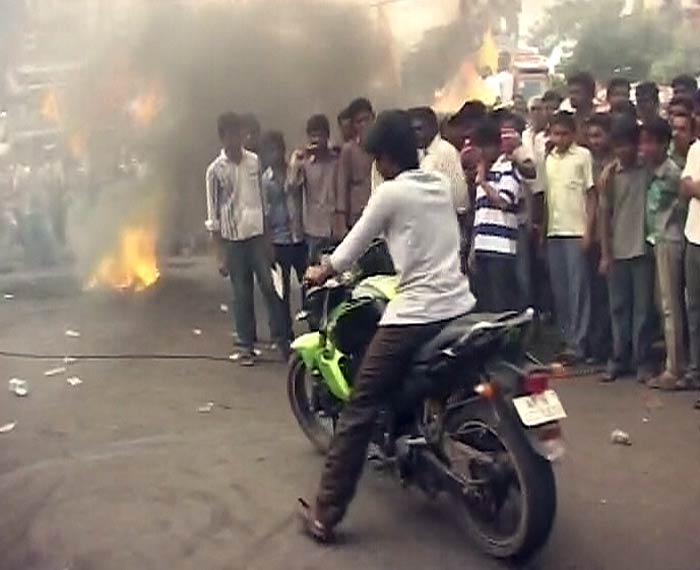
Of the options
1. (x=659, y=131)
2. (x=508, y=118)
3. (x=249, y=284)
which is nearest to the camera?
(x=659, y=131)

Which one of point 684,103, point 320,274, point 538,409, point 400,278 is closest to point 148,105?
point 684,103

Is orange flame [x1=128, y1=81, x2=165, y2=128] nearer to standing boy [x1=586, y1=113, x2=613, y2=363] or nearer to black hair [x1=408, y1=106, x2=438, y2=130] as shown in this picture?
black hair [x1=408, y1=106, x2=438, y2=130]

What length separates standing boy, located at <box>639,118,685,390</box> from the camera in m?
6.84

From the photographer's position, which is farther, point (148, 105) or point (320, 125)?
point (148, 105)

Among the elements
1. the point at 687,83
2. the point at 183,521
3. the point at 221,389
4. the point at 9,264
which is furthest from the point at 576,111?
the point at 9,264

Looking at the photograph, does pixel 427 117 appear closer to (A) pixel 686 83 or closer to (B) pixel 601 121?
(B) pixel 601 121

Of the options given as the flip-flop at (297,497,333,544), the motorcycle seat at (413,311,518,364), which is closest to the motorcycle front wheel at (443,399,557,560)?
the motorcycle seat at (413,311,518,364)

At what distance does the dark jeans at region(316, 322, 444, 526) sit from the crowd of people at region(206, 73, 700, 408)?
248 centimetres

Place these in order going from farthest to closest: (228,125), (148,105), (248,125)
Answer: (148,105)
(248,125)
(228,125)

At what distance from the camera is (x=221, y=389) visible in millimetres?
7375

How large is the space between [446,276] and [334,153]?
3747 mm

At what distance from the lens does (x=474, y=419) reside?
4.58m

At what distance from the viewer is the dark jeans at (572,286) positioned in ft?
24.7

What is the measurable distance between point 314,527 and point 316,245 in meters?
3.75
